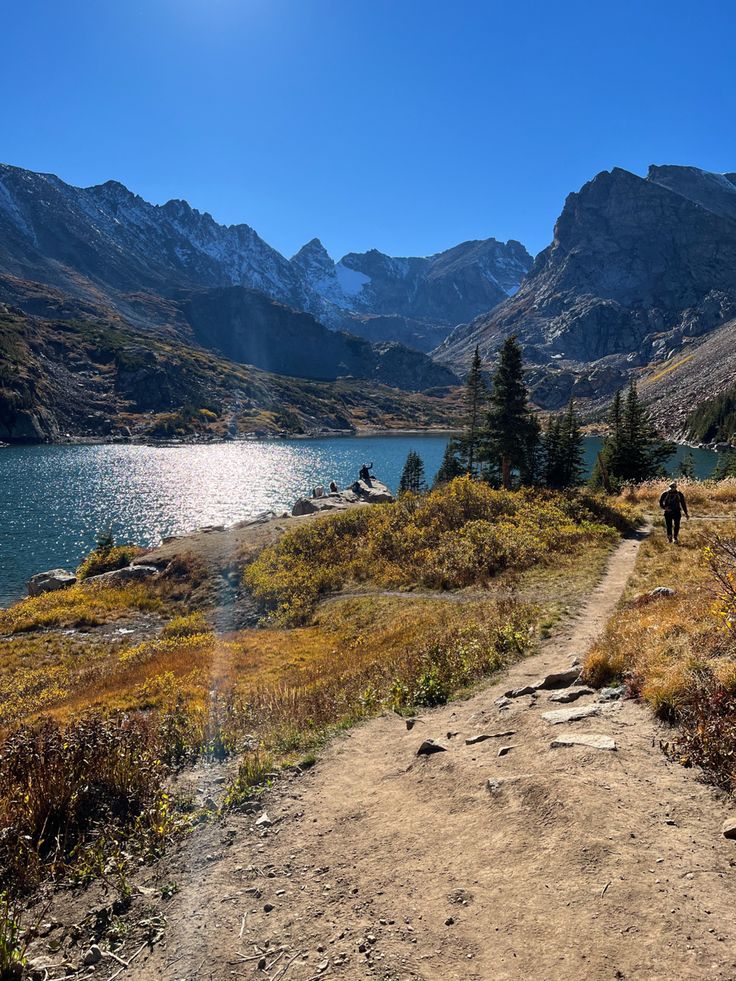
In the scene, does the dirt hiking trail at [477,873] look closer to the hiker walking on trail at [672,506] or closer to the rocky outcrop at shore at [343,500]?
the hiker walking on trail at [672,506]

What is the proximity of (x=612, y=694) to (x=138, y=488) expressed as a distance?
10308 centimetres

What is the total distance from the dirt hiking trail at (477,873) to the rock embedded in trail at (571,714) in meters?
0.17

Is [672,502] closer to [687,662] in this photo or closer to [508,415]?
[687,662]

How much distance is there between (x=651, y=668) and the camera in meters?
8.58

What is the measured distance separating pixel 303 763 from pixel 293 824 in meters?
1.62

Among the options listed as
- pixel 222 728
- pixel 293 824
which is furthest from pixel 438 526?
pixel 293 824

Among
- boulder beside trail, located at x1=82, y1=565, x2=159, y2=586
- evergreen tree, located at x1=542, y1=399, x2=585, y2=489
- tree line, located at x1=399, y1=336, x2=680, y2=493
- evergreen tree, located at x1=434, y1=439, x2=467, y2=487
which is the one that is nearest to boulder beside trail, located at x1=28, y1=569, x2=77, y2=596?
boulder beside trail, located at x1=82, y1=565, x2=159, y2=586

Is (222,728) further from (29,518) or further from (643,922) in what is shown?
(29,518)

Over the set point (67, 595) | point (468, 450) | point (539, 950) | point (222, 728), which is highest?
point (468, 450)

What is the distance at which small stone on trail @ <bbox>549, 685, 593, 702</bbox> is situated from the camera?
30.6 feet

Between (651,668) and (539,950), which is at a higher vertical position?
(651,668)

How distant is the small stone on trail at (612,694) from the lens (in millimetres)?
8727

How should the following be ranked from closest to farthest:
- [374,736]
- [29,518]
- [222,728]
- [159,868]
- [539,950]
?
1. [539,950]
2. [159,868]
3. [374,736]
4. [222,728]
5. [29,518]

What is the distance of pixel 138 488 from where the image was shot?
99938 mm
